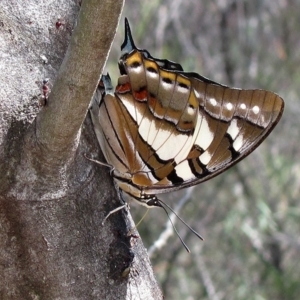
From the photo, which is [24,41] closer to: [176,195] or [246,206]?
[176,195]

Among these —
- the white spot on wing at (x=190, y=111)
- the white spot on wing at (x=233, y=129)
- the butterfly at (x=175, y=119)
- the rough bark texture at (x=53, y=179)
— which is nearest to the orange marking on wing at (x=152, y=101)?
the butterfly at (x=175, y=119)

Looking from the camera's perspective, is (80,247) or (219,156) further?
(219,156)

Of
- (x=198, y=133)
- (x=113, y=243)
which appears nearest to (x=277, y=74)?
(x=198, y=133)

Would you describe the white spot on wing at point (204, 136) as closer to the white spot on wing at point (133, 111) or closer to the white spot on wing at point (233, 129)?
the white spot on wing at point (233, 129)

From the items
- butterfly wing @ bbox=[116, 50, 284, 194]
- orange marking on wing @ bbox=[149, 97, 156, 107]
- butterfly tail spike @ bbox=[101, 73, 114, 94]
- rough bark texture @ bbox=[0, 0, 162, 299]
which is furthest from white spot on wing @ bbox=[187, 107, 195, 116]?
rough bark texture @ bbox=[0, 0, 162, 299]

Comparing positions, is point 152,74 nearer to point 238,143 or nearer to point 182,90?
point 182,90
